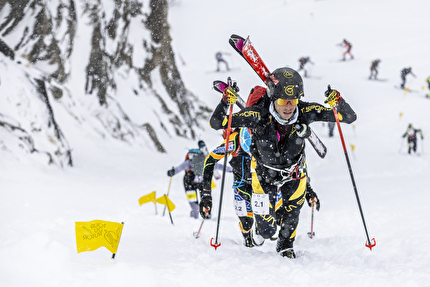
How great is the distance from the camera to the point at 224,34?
4291 centimetres

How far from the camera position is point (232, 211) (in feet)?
33.8

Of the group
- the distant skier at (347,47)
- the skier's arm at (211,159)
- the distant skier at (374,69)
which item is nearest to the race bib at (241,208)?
the skier's arm at (211,159)

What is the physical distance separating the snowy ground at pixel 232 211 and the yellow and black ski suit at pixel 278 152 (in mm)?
471

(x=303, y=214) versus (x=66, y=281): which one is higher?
(x=66, y=281)

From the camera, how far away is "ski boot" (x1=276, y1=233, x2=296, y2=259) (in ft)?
15.6

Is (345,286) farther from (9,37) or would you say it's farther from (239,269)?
(9,37)

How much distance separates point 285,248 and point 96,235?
7.24 feet

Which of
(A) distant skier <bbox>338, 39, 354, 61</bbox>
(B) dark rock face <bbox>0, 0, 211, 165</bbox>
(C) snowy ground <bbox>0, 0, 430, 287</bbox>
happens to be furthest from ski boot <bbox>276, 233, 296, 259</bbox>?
(A) distant skier <bbox>338, 39, 354, 61</bbox>

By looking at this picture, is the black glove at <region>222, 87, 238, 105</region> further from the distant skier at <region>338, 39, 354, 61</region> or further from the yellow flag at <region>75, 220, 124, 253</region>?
the distant skier at <region>338, 39, 354, 61</region>

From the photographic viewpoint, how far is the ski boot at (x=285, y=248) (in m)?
4.75

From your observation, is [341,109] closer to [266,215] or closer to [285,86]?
[285,86]

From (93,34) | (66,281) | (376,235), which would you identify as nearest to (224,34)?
(93,34)

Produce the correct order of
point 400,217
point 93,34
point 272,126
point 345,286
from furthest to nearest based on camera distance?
point 93,34 → point 400,217 → point 272,126 → point 345,286

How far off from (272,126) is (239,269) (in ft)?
5.08
